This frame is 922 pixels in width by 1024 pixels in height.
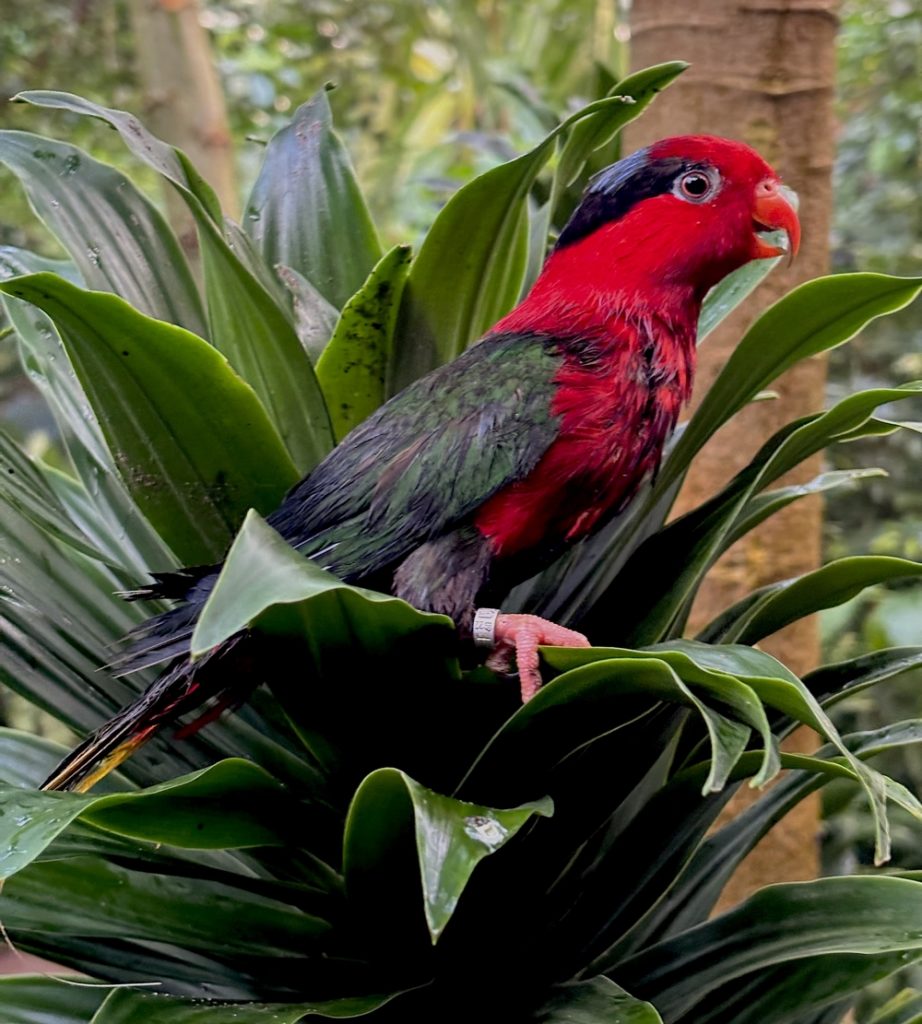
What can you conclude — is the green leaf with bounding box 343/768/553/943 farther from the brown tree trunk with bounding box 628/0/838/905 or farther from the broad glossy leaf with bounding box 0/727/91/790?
the brown tree trunk with bounding box 628/0/838/905

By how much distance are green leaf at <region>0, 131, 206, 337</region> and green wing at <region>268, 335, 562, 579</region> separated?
0.23 m

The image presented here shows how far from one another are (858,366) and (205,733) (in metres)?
2.38

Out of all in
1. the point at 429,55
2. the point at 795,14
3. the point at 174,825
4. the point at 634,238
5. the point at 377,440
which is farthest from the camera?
the point at 429,55

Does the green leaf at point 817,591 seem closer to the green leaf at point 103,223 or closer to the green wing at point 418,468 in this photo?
the green wing at point 418,468

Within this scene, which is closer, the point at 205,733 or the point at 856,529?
the point at 205,733

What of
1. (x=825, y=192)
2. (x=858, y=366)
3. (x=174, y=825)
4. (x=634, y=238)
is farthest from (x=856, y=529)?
(x=174, y=825)

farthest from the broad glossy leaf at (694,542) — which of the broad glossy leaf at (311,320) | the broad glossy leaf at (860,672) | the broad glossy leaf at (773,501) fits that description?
the broad glossy leaf at (311,320)

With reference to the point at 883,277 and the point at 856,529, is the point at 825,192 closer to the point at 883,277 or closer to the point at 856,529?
the point at 883,277

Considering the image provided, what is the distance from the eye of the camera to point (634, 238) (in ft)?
2.85

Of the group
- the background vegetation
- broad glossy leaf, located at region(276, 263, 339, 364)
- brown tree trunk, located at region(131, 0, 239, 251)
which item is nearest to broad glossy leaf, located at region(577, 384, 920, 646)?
broad glossy leaf, located at region(276, 263, 339, 364)

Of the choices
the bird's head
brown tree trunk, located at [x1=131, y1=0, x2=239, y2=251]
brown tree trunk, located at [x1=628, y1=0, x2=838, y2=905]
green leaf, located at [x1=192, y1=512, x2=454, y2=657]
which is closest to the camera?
green leaf, located at [x1=192, y1=512, x2=454, y2=657]

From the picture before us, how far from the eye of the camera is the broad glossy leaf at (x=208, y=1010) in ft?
2.07

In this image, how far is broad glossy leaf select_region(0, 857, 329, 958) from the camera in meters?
0.70

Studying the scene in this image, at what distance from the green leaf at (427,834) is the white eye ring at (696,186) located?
521 mm
